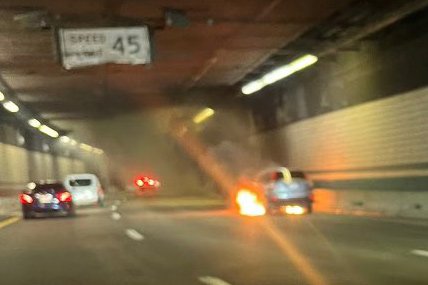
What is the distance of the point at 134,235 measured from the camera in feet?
63.9

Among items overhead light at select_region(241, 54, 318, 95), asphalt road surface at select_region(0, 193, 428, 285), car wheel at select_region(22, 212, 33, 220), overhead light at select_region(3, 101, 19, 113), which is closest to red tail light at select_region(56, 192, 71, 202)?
car wheel at select_region(22, 212, 33, 220)

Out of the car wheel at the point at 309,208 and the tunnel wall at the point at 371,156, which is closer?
the tunnel wall at the point at 371,156

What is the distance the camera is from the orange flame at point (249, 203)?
1104 inches

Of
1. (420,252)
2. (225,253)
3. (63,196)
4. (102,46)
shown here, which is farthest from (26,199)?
(420,252)

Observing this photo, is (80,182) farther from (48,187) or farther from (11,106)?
(48,187)

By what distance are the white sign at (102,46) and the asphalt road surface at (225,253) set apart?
4.19 m

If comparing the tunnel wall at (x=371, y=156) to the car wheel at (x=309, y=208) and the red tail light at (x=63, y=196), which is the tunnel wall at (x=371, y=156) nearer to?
the car wheel at (x=309, y=208)

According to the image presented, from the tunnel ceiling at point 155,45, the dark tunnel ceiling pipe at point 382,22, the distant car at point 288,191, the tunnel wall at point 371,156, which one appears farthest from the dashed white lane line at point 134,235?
the dark tunnel ceiling pipe at point 382,22

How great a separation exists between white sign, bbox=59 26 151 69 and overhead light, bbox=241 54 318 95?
9711mm

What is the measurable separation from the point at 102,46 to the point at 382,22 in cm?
762

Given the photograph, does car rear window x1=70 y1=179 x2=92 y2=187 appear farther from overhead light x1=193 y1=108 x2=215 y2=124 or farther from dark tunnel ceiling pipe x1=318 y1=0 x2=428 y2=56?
dark tunnel ceiling pipe x1=318 y1=0 x2=428 y2=56

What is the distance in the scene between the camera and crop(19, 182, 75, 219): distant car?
30.1 m

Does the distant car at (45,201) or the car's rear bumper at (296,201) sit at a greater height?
the distant car at (45,201)

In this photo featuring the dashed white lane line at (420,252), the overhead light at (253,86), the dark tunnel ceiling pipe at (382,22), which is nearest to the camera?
the dashed white lane line at (420,252)
